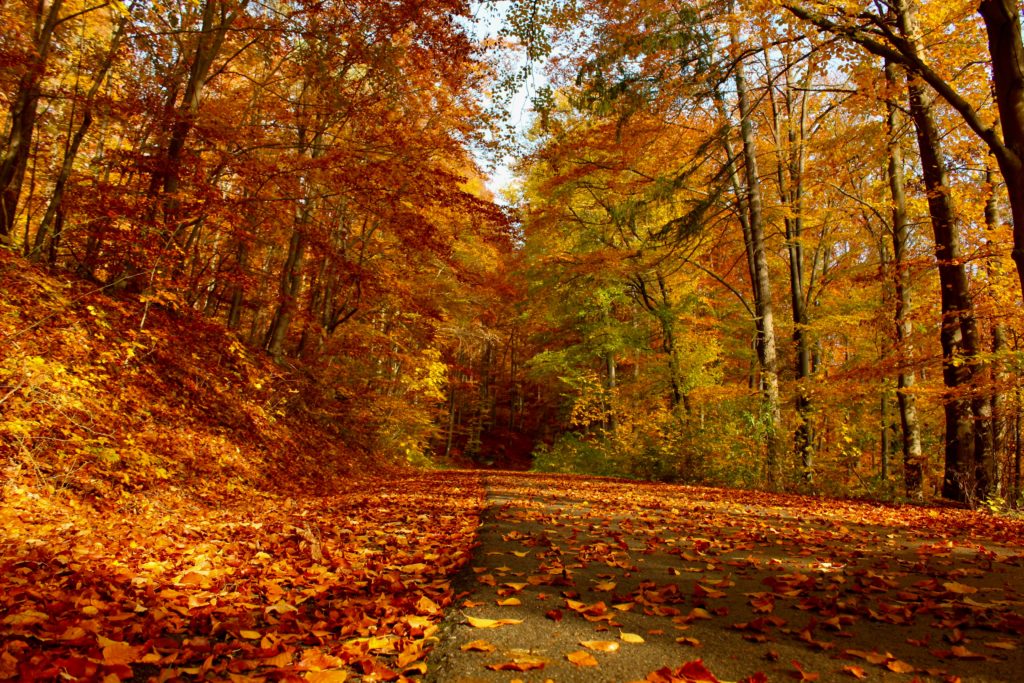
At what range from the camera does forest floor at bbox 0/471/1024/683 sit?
214 cm

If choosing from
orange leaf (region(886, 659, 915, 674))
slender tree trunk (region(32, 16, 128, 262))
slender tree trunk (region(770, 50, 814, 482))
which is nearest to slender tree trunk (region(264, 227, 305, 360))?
slender tree trunk (region(32, 16, 128, 262))

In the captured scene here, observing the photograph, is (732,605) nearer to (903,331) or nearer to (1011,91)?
(1011,91)

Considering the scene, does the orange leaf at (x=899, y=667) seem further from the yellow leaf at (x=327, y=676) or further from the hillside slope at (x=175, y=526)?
the yellow leaf at (x=327, y=676)

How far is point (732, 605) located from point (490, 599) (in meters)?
1.30

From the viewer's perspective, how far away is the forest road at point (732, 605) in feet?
7.02

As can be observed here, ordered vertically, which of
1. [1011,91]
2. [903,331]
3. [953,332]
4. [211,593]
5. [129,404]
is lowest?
[211,593]

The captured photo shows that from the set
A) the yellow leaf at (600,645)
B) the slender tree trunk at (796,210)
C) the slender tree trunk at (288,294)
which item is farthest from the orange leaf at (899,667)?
the slender tree trunk at (288,294)

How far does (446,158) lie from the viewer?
43.8ft

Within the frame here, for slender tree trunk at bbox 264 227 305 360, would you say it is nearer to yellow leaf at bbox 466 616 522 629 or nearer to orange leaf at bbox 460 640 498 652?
yellow leaf at bbox 466 616 522 629

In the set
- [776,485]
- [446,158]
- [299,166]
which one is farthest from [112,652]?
[446,158]

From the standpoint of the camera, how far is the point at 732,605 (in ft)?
9.43

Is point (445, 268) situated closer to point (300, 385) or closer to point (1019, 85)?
point (300, 385)

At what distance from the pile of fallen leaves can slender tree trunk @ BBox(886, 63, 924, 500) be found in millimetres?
7429

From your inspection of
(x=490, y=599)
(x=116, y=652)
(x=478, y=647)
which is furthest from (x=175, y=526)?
(x=478, y=647)
